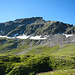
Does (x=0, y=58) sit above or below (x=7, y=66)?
above

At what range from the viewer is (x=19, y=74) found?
912 inches

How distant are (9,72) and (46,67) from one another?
1170 cm

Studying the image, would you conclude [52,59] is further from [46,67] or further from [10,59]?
[10,59]

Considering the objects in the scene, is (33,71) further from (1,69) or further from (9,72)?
(1,69)

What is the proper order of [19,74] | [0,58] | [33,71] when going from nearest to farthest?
[19,74] → [33,71] → [0,58]

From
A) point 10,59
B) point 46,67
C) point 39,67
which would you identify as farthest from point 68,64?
point 10,59

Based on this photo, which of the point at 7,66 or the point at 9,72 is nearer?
the point at 9,72

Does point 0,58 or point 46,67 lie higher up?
point 0,58

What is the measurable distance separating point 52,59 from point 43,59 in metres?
3.29

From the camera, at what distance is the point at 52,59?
29781 millimetres

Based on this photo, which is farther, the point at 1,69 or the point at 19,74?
the point at 1,69

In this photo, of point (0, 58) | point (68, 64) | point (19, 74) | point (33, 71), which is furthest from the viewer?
point (0, 58)

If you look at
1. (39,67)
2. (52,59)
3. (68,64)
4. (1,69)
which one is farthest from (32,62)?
(68,64)

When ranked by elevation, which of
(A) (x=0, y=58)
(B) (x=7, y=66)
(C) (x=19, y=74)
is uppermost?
(A) (x=0, y=58)
